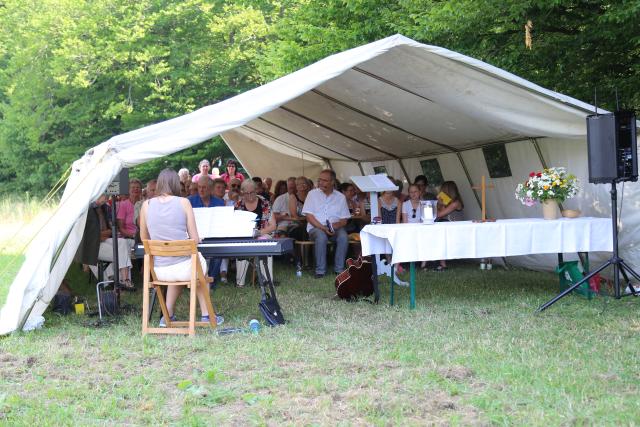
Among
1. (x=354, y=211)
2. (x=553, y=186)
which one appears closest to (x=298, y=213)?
(x=354, y=211)

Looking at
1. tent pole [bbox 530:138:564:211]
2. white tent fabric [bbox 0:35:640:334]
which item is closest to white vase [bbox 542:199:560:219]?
white tent fabric [bbox 0:35:640:334]

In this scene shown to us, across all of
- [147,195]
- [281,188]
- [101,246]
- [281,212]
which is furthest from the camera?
[281,188]

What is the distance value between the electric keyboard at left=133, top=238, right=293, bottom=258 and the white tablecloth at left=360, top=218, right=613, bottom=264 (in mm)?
1133

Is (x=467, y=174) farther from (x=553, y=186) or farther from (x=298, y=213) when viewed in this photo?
(x=553, y=186)

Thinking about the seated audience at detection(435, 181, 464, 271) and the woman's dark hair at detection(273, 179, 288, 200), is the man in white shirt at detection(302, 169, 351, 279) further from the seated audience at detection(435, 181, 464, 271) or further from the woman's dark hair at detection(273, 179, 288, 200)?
the woman's dark hair at detection(273, 179, 288, 200)

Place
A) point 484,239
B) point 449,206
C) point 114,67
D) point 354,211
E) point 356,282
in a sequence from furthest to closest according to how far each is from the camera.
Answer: point 114,67, point 354,211, point 449,206, point 356,282, point 484,239

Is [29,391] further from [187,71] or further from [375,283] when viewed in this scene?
[187,71]

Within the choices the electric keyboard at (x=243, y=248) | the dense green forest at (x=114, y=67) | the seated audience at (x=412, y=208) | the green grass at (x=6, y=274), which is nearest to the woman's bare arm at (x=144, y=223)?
the electric keyboard at (x=243, y=248)

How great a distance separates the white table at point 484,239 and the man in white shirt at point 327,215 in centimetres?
292

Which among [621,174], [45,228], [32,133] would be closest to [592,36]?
[621,174]

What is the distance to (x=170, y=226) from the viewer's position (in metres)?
6.93

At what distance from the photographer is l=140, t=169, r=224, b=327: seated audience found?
22.2 feet

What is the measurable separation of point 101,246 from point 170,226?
2971 millimetres

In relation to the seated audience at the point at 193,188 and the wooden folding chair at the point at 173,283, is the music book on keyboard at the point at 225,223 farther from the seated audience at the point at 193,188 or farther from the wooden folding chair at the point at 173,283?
the seated audience at the point at 193,188
